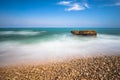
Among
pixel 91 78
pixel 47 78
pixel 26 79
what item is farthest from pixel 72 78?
pixel 26 79

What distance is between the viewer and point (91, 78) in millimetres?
5465

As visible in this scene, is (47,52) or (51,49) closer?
(47,52)

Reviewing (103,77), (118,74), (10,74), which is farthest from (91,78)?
(10,74)

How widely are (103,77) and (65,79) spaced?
2090 millimetres

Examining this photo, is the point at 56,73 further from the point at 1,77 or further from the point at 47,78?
the point at 1,77

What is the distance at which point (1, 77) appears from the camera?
589 centimetres

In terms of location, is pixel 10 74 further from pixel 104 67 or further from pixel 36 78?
pixel 104 67

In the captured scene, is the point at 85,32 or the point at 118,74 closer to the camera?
the point at 118,74

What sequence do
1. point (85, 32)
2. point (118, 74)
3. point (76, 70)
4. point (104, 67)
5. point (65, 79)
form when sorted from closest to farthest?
point (65, 79), point (118, 74), point (76, 70), point (104, 67), point (85, 32)

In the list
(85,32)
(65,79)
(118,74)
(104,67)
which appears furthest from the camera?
(85,32)

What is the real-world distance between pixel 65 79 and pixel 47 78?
1.00 meters

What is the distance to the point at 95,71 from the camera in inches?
246

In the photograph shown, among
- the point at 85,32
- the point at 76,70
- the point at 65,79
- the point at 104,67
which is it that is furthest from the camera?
the point at 85,32

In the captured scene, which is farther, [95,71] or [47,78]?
[95,71]
